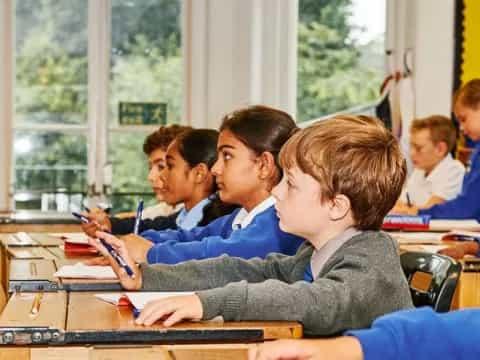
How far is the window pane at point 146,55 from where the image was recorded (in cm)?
752

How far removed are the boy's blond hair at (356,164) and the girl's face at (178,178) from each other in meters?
1.98

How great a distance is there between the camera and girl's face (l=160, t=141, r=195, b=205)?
4.00 metres

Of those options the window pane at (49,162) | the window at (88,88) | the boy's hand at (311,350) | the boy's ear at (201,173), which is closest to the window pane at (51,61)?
the window at (88,88)

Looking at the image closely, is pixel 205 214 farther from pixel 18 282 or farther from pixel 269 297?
pixel 269 297

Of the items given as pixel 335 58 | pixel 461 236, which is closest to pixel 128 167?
pixel 335 58

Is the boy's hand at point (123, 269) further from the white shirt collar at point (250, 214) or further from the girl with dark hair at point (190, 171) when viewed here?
the girl with dark hair at point (190, 171)

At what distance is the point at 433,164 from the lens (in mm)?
5957

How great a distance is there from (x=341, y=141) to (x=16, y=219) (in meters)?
3.79

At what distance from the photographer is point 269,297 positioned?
185 cm

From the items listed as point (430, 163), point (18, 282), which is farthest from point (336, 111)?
point (18, 282)

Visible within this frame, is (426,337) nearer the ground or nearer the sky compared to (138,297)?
nearer the sky

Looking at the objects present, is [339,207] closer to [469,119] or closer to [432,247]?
[432,247]

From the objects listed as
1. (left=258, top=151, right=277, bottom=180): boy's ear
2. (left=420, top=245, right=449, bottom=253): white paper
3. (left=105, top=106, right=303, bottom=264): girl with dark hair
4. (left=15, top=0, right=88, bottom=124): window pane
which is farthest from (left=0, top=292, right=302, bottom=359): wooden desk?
(left=15, top=0, right=88, bottom=124): window pane

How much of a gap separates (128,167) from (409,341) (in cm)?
640
